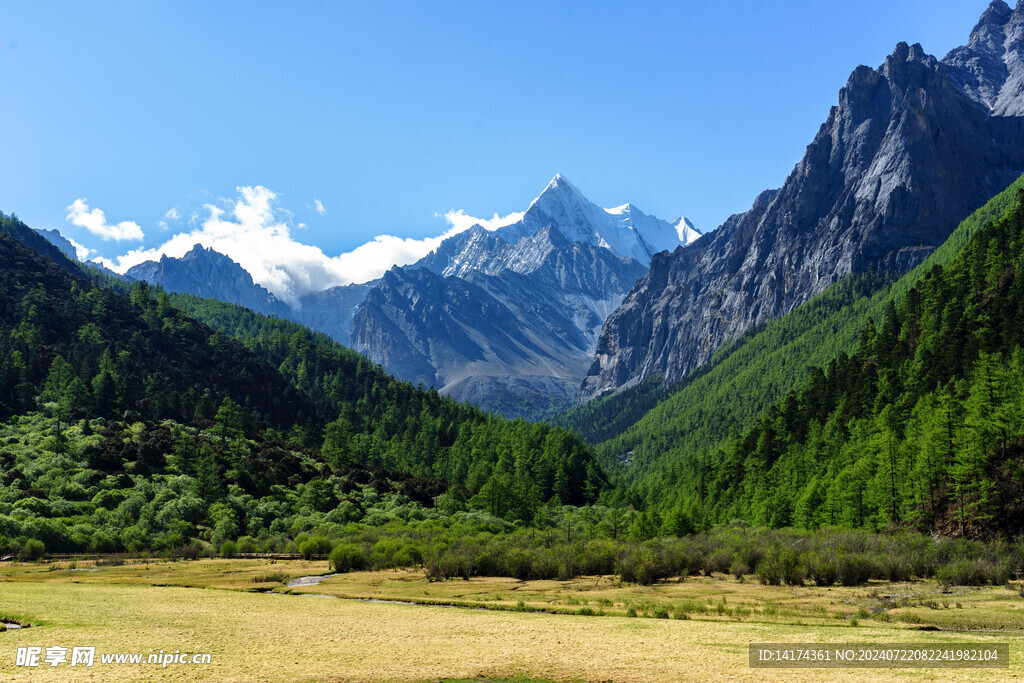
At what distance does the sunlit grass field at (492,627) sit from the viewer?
27125 mm

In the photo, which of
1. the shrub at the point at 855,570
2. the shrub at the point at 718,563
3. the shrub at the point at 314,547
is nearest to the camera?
the shrub at the point at 855,570

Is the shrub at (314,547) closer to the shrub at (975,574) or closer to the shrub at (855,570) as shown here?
the shrub at (855,570)

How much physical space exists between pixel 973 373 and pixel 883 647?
270 ft

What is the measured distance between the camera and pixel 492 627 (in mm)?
40156

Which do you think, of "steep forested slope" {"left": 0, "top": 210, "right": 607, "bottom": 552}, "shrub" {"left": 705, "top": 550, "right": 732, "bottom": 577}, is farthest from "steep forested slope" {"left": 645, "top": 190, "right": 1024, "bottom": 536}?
"steep forested slope" {"left": 0, "top": 210, "right": 607, "bottom": 552}

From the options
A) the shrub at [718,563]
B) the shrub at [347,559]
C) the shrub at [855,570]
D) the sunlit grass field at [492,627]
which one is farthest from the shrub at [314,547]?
the shrub at [855,570]

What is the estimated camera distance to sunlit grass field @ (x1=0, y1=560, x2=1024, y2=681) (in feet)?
89.0

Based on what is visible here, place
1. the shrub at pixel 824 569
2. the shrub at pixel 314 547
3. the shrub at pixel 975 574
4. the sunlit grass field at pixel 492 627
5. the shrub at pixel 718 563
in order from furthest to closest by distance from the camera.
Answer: the shrub at pixel 314 547 < the shrub at pixel 718 563 < the shrub at pixel 824 569 < the shrub at pixel 975 574 < the sunlit grass field at pixel 492 627

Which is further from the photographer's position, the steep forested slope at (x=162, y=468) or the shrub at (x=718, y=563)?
the steep forested slope at (x=162, y=468)

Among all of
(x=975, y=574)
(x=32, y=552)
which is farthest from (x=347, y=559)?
(x=975, y=574)

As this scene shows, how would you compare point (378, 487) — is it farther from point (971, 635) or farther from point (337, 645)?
point (971, 635)

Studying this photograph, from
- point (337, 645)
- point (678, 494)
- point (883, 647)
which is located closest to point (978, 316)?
point (678, 494)

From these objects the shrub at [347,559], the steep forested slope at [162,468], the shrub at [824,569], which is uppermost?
the steep forested slope at [162,468]

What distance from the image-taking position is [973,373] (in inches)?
3708
